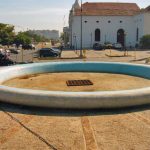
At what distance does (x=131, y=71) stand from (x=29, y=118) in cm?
1197

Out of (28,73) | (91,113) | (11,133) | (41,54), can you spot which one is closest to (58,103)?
(91,113)

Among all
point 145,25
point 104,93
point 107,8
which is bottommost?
point 104,93

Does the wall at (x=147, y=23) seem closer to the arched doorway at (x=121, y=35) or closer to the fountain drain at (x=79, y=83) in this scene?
the arched doorway at (x=121, y=35)

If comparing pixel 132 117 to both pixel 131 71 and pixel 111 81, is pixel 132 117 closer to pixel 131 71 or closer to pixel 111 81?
pixel 111 81

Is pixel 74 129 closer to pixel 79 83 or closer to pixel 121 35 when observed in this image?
pixel 79 83

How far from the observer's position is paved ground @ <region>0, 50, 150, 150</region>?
8305 mm

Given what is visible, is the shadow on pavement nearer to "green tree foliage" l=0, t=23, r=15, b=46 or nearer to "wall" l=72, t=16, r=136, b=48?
"wall" l=72, t=16, r=136, b=48

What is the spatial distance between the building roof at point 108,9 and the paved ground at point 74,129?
63263mm

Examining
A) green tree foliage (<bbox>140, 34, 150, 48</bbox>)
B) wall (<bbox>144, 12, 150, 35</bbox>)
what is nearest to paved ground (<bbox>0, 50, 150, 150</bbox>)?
green tree foliage (<bbox>140, 34, 150, 48</bbox>)

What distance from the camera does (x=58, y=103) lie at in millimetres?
11477

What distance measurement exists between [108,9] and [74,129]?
232 ft

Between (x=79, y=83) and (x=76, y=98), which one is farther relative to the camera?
(x=79, y=83)

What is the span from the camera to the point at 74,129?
376 inches

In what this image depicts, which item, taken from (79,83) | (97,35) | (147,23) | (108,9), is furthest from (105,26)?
(79,83)
